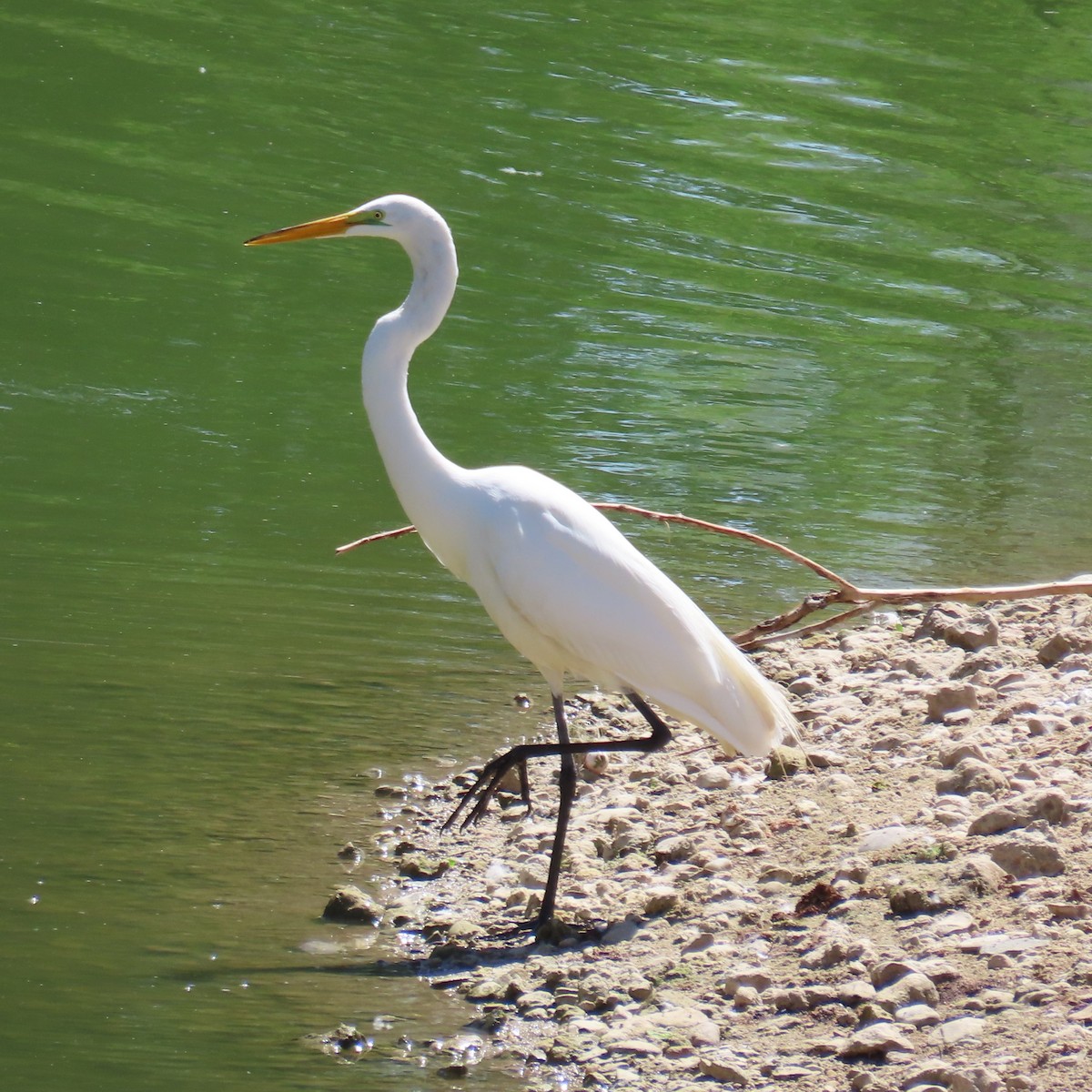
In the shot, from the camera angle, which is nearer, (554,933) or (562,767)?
(554,933)

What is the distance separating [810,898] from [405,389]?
1.80 meters

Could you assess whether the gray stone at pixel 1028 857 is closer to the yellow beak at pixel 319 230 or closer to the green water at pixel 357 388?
the green water at pixel 357 388

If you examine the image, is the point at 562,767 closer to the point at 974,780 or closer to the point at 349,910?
the point at 349,910

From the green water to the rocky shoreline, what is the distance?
0.29m

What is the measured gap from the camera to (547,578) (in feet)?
15.3

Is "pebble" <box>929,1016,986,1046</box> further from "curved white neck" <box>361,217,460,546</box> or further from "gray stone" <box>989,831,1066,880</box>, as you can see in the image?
"curved white neck" <box>361,217,460,546</box>

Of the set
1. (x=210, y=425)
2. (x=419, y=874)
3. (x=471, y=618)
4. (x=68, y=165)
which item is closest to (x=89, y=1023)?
(x=419, y=874)

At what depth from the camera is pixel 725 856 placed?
4.79 metres

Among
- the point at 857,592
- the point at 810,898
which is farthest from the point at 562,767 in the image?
the point at 857,592

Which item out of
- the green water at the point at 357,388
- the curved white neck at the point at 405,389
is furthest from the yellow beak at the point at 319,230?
the green water at the point at 357,388

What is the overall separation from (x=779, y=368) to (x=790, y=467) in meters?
1.73

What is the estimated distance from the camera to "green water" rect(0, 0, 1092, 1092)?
185 inches

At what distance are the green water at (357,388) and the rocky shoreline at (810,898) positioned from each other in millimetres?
289

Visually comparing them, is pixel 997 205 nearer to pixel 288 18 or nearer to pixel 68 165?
pixel 288 18
